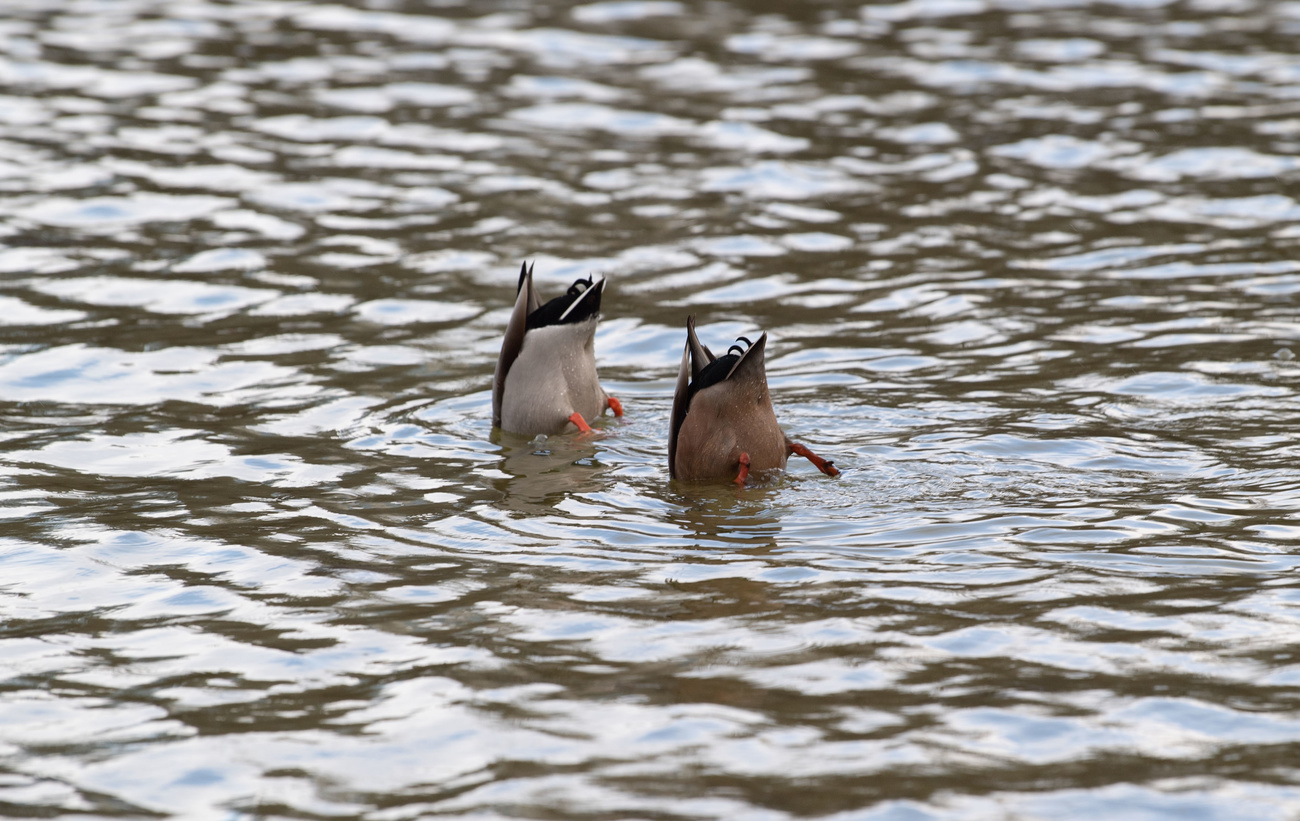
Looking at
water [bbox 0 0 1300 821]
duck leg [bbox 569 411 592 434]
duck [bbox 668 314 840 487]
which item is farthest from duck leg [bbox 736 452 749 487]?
duck leg [bbox 569 411 592 434]

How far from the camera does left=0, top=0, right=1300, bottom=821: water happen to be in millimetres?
4656

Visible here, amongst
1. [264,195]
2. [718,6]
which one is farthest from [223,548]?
[718,6]

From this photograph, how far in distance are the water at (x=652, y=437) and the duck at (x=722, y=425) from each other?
24 centimetres

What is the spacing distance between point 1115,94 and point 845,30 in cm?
402

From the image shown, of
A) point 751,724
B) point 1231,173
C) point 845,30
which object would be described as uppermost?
point 845,30

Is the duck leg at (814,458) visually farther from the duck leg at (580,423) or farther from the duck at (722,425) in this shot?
the duck leg at (580,423)

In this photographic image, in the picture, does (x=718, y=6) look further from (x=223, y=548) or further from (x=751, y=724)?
(x=751, y=724)

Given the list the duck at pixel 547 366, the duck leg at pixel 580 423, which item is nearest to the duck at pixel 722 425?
the duck leg at pixel 580 423

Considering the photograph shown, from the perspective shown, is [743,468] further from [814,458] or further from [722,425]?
[814,458]

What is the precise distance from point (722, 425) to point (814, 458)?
493mm

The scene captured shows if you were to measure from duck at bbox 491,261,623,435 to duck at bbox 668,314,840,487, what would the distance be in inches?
44.6

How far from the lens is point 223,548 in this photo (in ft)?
21.1

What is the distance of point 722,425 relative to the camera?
23.3 feet

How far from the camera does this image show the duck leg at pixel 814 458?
23.4ft
